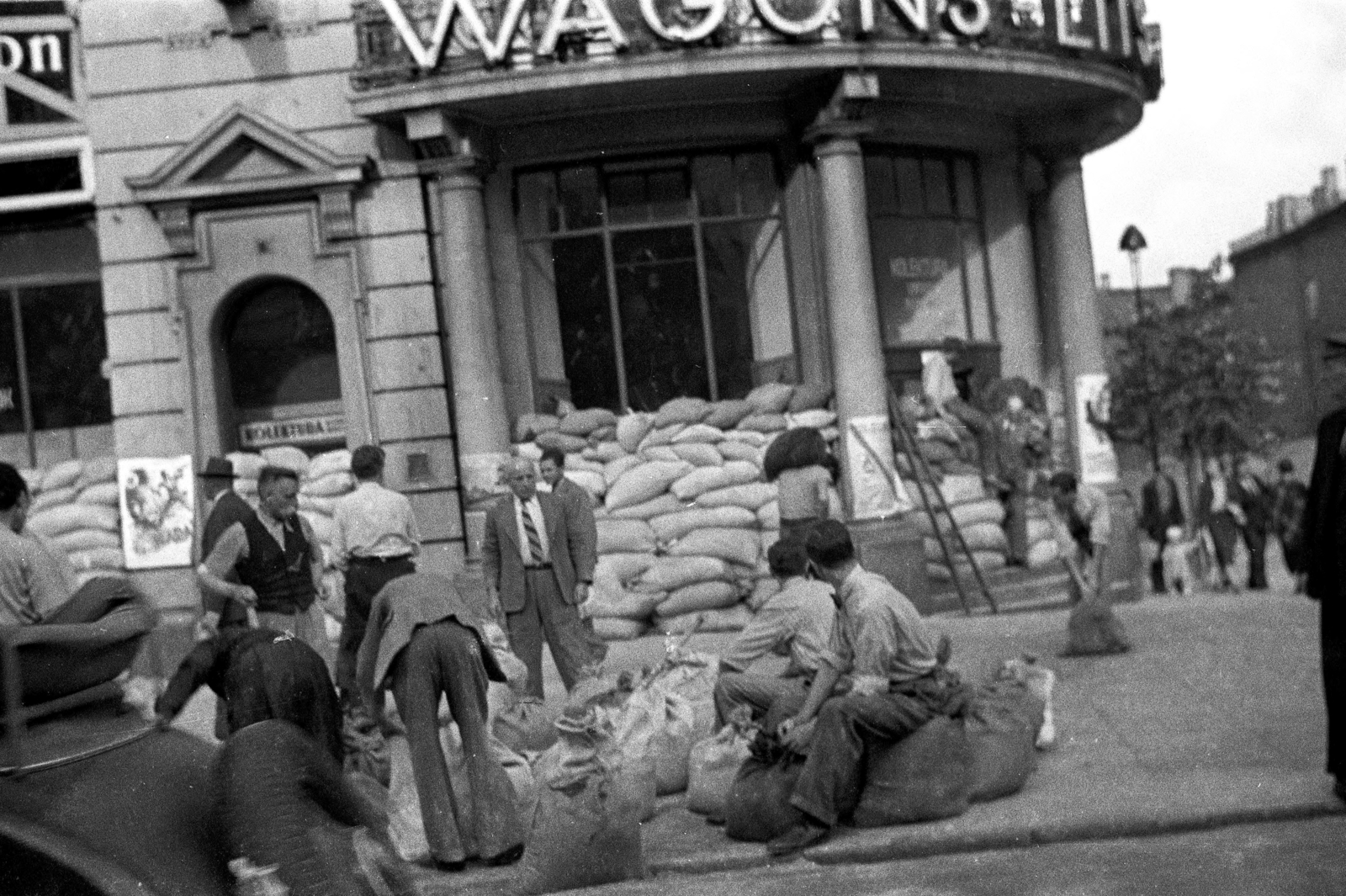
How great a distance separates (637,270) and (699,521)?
8.80 feet

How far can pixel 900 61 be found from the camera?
52.6 ft

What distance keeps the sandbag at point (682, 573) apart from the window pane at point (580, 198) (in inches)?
138

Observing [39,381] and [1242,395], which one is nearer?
[39,381]

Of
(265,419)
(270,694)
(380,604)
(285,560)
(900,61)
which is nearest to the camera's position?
(270,694)

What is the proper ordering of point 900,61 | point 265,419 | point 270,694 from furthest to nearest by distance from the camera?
point 265,419 < point 900,61 < point 270,694

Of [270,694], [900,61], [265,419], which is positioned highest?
[900,61]

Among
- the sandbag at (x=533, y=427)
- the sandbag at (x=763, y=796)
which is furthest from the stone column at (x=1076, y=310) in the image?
the sandbag at (x=763, y=796)

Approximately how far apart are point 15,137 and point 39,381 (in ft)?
7.43

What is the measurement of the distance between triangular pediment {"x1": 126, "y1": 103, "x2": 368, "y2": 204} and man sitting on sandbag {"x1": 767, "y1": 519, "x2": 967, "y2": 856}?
9.22 m

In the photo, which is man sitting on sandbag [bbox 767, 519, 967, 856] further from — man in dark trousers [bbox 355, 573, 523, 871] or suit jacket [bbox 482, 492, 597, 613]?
suit jacket [bbox 482, 492, 597, 613]

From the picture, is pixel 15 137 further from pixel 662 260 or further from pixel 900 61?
pixel 900 61

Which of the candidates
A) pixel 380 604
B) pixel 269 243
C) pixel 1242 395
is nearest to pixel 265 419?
pixel 269 243

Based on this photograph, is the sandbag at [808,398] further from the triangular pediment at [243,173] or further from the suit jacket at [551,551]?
the suit jacket at [551,551]

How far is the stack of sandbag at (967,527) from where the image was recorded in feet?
55.4
